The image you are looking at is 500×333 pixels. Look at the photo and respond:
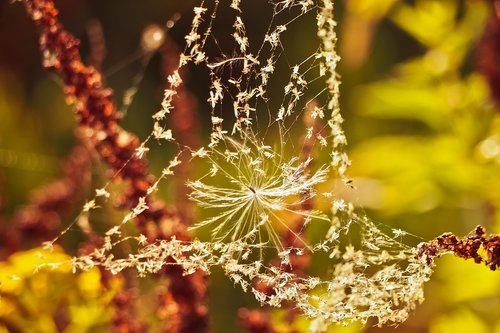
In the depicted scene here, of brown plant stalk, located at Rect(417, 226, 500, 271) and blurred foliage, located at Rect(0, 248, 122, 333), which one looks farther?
blurred foliage, located at Rect(0, 248, 122, 333)

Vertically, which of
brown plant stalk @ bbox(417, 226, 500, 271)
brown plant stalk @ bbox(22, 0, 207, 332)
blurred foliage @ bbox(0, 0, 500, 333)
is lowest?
brown plant stalk @ bbox(417, 226, 500, 271)

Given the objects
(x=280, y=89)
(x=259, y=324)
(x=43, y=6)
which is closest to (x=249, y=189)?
(x=259, y=324)

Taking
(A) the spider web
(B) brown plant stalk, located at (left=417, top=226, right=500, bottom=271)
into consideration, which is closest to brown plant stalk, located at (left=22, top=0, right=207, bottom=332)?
(A) the spider web

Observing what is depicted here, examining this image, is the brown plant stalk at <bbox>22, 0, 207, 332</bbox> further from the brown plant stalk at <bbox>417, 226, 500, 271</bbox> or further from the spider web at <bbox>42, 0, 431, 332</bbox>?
the brown plant stalk at <bbox>417, 226, 500, 271</bbox>

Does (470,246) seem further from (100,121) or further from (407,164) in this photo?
(407,164)

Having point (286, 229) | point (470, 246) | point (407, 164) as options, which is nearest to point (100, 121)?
point (286, 229)

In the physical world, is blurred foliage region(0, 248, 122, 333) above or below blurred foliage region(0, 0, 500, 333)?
below
